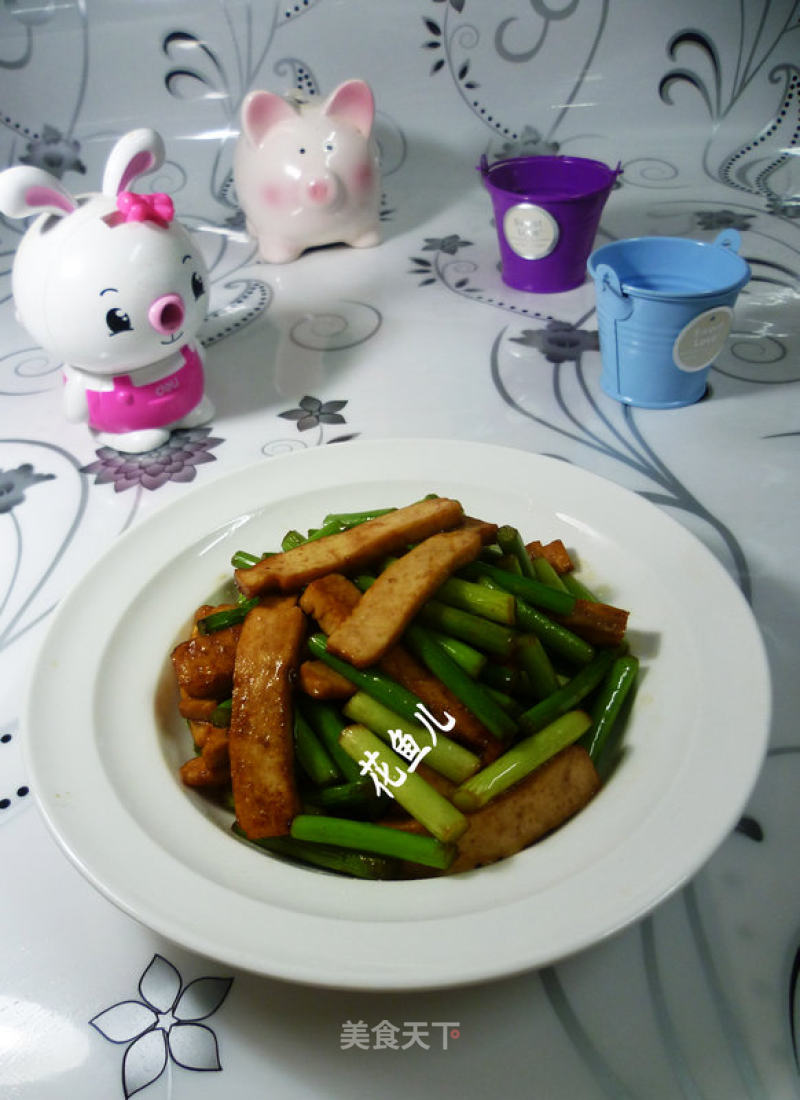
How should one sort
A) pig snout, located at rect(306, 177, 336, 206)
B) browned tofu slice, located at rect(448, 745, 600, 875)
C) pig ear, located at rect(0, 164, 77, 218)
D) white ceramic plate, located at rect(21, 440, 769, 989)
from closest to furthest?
white ceramic plate, located at rect(21, 440, 769, 989)
browned tofu slice, located at rect(448, 745, 600, 875)
pig ear, located at rect(0, 164, 77, 218)
pig snout, located at rect(306, 177, 336, 206)

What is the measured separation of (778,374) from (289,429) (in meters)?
0.82

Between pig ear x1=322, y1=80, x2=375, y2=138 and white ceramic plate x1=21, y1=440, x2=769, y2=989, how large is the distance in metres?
1.09

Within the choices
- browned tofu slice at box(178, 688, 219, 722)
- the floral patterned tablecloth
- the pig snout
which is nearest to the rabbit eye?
the floral patterned tablecloth

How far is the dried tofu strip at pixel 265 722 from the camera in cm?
70

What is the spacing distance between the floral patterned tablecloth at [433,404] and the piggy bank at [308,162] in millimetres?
116

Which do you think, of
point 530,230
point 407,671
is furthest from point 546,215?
point 407,671

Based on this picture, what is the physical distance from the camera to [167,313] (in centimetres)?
122

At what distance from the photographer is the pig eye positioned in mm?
1189

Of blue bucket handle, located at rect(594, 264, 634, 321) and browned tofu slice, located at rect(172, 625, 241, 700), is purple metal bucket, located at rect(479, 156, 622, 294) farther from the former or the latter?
browned tofu slice, located at rect(172, 625, 241, 700)

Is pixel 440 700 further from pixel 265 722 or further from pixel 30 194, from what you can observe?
pixel 30 194

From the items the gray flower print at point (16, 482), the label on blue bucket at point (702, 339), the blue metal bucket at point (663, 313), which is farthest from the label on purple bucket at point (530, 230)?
the gray flower print at point (16, 482)

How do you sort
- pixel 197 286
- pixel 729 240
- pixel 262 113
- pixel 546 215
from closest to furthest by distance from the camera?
pixel 197 286 → pixel 729 240 → pixel 546 215 → pixel 262 113

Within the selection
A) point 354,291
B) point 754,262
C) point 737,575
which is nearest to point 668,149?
point 754,262

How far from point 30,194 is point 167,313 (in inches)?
8.9
